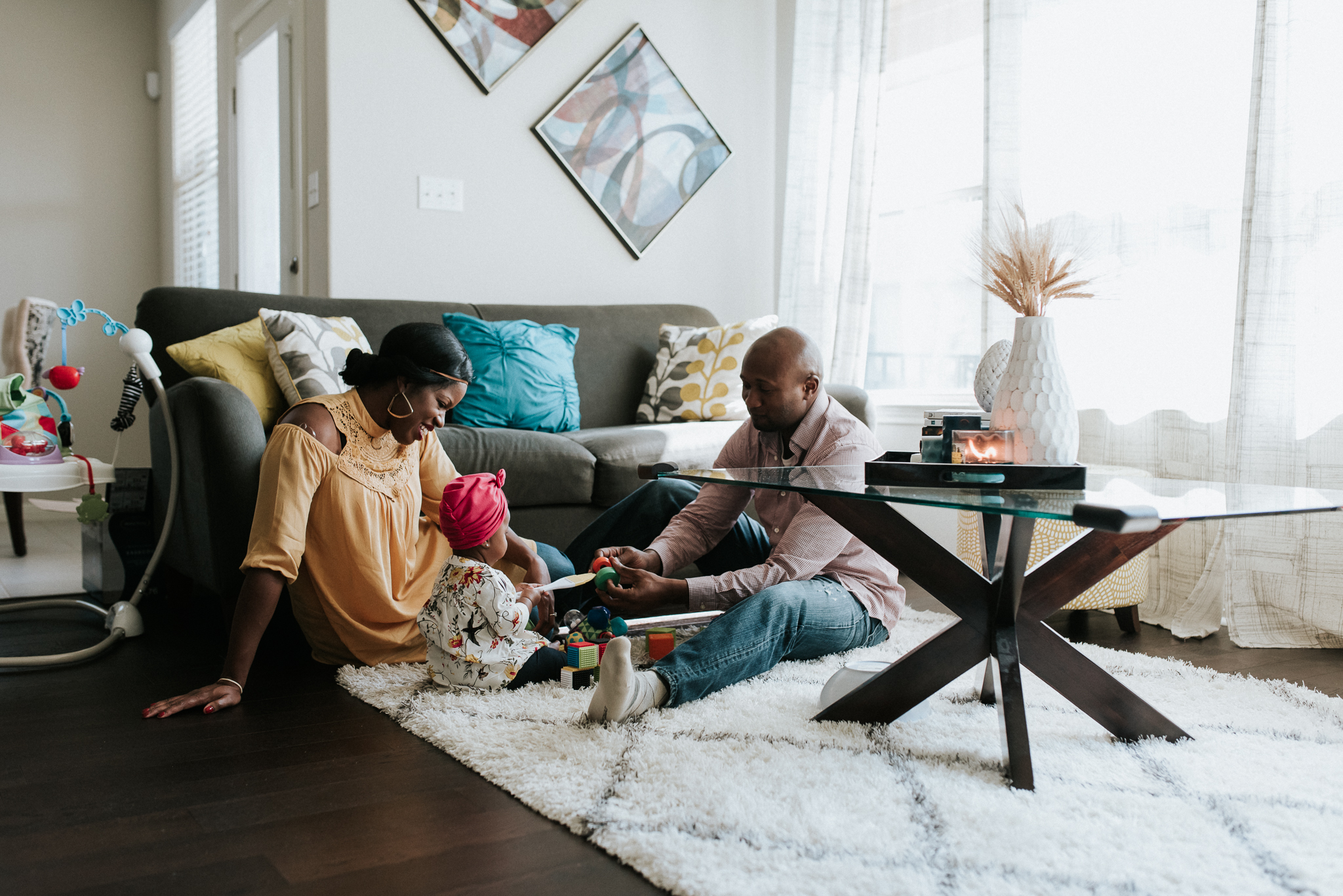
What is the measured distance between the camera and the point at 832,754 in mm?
1531

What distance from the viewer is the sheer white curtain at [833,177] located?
12.5 ft

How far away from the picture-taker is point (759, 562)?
2.28m

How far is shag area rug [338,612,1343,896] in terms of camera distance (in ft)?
3.76

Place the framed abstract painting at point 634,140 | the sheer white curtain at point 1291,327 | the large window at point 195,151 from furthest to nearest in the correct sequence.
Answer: the large window at point 195,151, the framed abstract painting at point 634,140, the sheer white curtain at point 1291,327

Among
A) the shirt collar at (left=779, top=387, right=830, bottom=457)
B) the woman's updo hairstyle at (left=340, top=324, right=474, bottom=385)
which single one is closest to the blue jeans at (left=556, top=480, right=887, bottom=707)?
the shirt collar at (left=779, top=387, right=830, bottom=457)

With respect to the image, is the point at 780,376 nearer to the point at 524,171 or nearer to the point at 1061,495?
the point at 1061,495

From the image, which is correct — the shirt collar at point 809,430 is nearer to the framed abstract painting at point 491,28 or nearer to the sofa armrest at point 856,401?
the sofa armrest at point 856,401

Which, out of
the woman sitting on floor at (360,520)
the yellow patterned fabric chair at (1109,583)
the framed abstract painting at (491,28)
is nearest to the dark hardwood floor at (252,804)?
the woman sitting on floor at (360,520)

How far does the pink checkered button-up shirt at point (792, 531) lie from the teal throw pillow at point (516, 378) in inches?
39.4

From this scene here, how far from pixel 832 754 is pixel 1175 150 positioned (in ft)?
7.15

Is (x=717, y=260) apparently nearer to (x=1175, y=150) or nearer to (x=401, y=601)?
(x=1175, y=150)

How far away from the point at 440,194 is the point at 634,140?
90cm

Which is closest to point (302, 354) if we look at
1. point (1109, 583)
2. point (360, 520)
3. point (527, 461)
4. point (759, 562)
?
point (527, 461)

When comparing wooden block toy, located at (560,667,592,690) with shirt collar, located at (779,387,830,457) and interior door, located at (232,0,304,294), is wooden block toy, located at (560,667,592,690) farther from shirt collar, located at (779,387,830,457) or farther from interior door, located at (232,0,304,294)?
interior door, located at (232,0,304,294)
